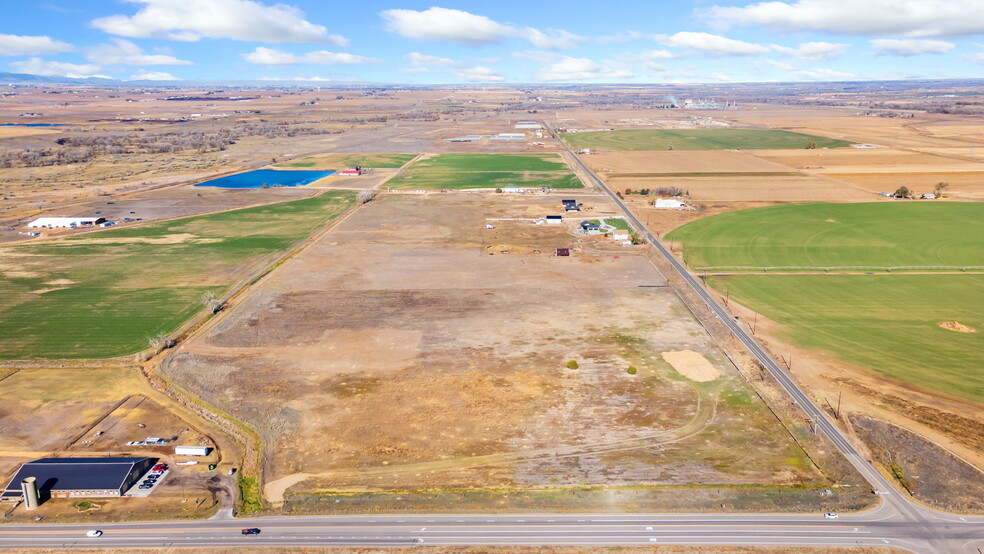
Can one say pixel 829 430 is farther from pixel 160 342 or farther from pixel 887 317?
pixel 160 342

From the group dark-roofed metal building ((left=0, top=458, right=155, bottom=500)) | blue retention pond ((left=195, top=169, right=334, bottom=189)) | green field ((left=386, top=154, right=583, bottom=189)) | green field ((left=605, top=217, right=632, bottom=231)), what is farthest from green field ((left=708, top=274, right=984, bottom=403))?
blue retention pond ((left=195, top=169, right=334, bottom=189))

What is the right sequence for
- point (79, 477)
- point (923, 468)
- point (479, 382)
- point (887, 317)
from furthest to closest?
point (887, 317) < point (479, 382) < point (923, 468) < point (79, 477)

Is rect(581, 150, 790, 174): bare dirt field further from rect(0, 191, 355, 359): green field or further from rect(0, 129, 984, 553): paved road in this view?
rect(0, 129, 984, 553): paved road

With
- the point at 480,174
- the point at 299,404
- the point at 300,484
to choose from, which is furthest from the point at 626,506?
the point at 480,174

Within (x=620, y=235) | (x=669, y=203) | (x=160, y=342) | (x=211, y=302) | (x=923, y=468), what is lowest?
(x=923, y=468)

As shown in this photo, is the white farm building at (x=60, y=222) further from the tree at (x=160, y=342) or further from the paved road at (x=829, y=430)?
the paved road at (x=829, y=430)

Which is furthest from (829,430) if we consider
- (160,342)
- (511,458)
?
(160,342)
